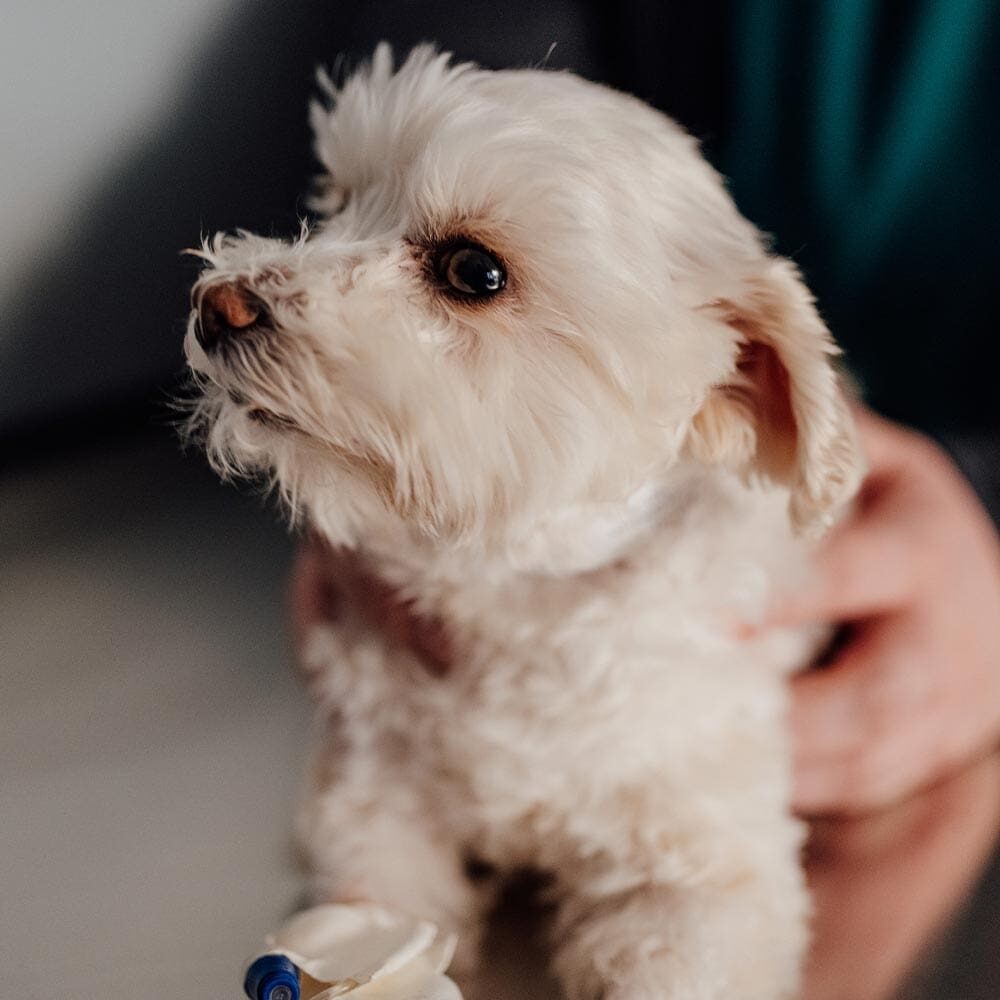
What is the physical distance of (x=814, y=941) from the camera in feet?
2.03

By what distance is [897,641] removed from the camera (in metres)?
0.70

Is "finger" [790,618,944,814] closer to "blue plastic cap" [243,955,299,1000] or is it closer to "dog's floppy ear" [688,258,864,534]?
"dog's floppy ear" [688,258,864,534]

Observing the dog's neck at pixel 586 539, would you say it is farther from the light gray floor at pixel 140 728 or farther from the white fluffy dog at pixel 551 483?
the light gray floor at pixel 140 728

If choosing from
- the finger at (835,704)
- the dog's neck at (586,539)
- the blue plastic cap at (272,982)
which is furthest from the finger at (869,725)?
the blue plastic cap at (272,982)

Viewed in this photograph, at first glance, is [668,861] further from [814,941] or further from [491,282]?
[491,282]

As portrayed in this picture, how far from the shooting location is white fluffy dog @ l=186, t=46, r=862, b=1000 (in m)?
0.50

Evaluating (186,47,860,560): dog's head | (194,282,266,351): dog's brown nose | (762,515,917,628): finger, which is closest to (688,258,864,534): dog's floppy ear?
(186,47,860,560): dog's head

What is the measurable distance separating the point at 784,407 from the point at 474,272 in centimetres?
18

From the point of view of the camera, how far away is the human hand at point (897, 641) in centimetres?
67

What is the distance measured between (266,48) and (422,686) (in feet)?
2.33

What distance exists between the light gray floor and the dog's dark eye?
16.6 inches

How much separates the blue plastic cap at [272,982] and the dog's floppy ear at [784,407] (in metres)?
0.34

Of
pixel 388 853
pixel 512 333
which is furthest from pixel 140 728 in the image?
pixel 512 333

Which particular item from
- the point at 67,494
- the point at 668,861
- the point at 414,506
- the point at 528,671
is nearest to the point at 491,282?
the point at 414,506
